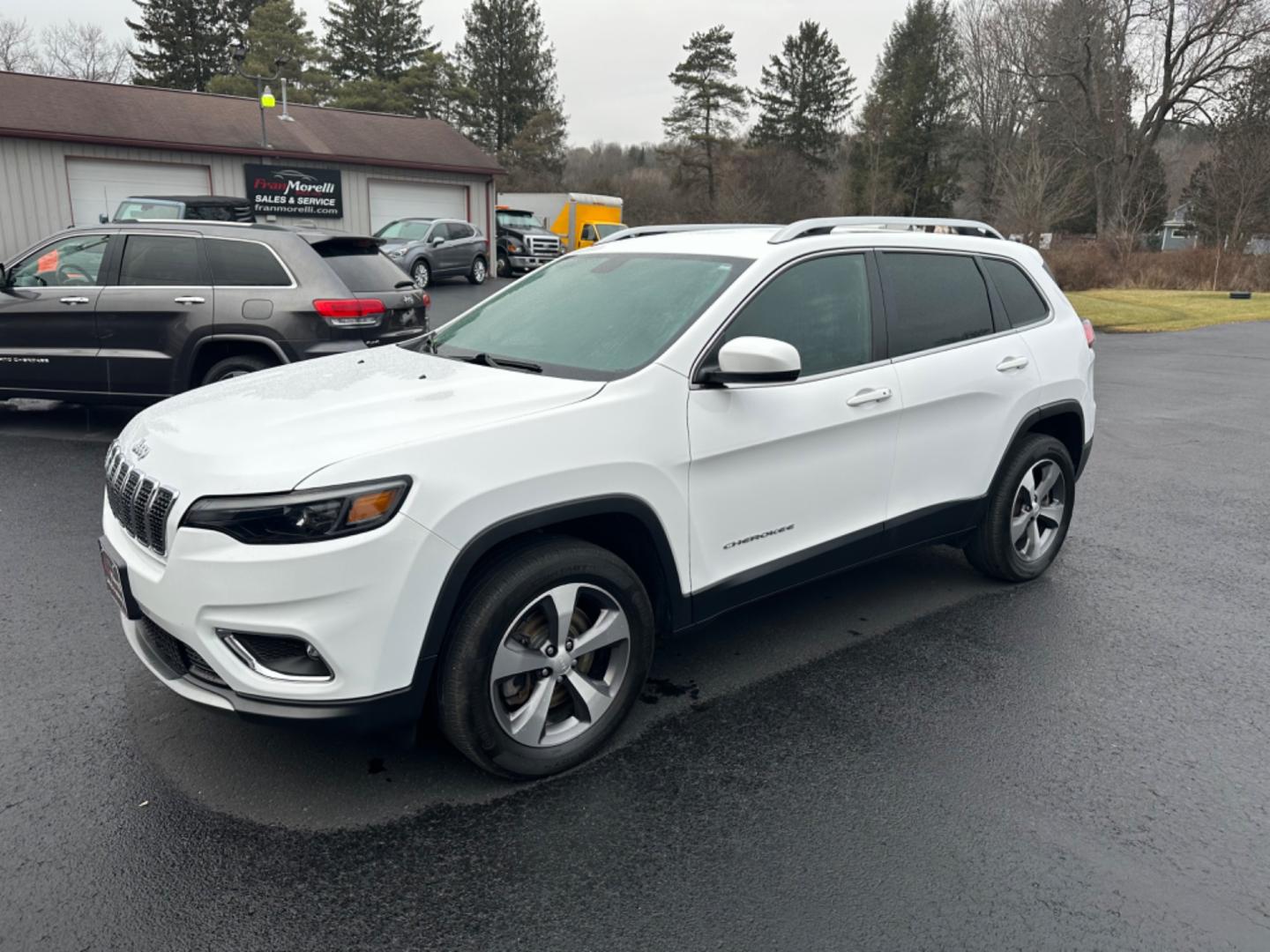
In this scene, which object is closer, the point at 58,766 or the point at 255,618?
the point at 255,618

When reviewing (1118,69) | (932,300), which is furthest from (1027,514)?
(1118,69)

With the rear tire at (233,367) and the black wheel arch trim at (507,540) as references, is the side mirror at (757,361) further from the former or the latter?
the rear tire at (233,367)

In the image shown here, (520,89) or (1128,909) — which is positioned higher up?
(520,89)

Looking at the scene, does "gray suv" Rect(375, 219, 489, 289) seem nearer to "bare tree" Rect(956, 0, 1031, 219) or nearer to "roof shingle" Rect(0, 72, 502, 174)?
"roof shingle" Rect(0, 72, 502, 174)

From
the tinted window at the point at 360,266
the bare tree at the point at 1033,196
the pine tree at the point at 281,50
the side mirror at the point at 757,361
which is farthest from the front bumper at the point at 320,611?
the pine tree at the point at 281,50

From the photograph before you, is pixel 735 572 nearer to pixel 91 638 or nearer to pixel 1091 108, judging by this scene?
pixel 91 638

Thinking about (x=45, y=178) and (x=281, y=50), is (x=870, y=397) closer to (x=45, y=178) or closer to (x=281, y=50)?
(x=45, y=178)

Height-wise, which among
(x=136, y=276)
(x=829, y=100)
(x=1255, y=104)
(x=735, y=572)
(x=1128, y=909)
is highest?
(x=829, y=100)

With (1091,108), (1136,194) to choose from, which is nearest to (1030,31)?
(1091,108)

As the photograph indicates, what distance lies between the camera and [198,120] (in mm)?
24391

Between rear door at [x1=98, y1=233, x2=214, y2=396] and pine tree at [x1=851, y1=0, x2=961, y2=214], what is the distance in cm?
5419

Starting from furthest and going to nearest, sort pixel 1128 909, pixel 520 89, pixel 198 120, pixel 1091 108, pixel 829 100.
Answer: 1. pixel 829 100
2. pixel 520 89
3. pixel 1091 108
4. pixel 198 120
5. pixel 1128 909

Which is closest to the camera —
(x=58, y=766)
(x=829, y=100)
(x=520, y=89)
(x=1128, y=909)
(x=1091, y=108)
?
(x=1128, y=909)

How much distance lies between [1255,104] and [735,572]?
45.8 m
